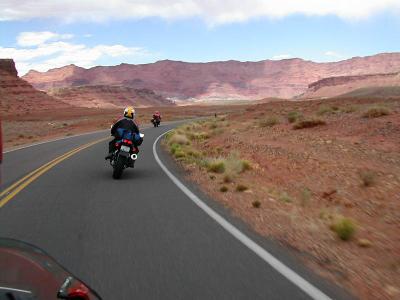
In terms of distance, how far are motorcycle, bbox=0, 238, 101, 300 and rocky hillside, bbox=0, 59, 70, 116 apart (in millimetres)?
90521

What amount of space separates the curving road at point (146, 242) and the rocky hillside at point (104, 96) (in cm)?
12904

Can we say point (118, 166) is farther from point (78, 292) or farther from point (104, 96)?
point (104, 96)

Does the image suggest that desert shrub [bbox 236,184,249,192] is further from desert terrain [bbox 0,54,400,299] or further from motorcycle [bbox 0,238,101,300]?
motorcycle [bbox 0,238,101,300]

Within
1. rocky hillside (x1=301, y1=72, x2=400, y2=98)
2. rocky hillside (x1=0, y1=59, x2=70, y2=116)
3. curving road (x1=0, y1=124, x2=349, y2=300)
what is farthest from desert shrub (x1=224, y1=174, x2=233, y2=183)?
rocky hillside (x1=301, y1=72, x2=400, y2=98)

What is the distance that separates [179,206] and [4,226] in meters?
3.10

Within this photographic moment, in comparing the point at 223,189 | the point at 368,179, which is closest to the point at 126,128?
the point at 223,189

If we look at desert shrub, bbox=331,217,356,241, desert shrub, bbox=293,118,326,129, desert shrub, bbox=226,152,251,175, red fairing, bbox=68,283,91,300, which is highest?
red fairing, bbox=68,283,91,300

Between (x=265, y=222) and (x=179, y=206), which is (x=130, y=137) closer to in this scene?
(x=179, y=206)

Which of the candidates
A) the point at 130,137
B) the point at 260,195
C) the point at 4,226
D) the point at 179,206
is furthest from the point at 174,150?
the point at 4,226

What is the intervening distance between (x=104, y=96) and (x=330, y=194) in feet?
498

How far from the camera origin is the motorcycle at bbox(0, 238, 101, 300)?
2.42 m

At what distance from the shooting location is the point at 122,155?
45.1 ft

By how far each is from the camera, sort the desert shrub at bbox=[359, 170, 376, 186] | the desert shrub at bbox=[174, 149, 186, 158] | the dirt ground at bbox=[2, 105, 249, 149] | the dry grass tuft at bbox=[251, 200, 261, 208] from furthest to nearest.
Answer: the dirt ground at bbox=[2, 105, 249, 149], the desert shrub at bbox=[174, 149, 186, 158], the desert shrub at bbox=[359, 170, 376, 186], the dry grass tuft at bbox=[251, 200, 261, 208]

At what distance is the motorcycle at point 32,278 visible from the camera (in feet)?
7.93
